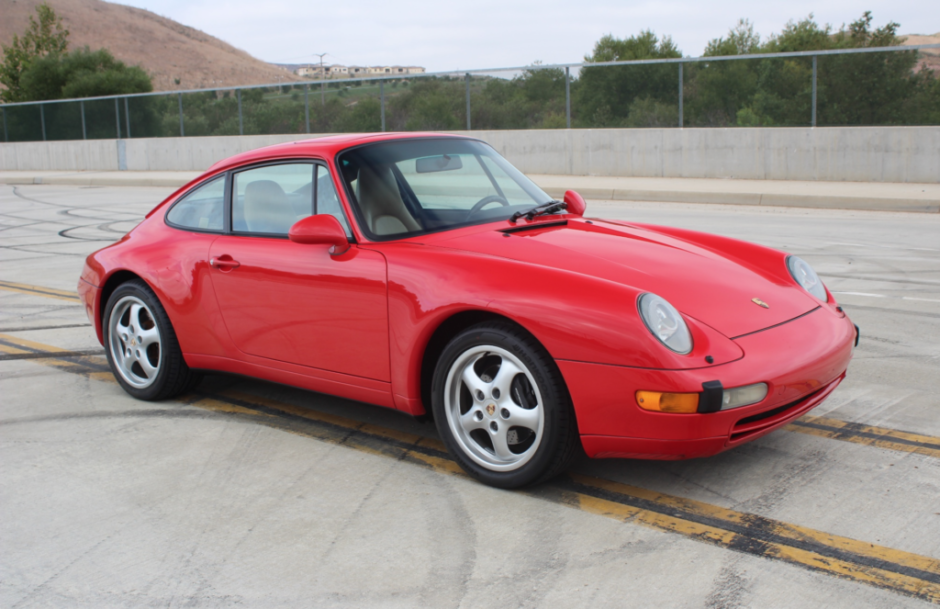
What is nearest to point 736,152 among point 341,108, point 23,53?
point 341,108

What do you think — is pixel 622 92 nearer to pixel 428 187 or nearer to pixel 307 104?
pixel 307 104

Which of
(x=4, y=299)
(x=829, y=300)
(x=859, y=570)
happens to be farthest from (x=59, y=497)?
(x=4, y=299)

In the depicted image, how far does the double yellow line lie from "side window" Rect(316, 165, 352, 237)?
3.53ft

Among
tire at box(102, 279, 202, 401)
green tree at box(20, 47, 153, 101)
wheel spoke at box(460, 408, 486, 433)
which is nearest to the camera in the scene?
wheel spoke at box(460, 408, 486, 433)

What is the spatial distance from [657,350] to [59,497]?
2.51 metres

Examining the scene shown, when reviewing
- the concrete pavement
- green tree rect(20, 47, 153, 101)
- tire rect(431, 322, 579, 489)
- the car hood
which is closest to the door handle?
the car hood

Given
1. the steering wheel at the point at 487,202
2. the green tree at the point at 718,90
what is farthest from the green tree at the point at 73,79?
the steering wheel at the point at 487,202

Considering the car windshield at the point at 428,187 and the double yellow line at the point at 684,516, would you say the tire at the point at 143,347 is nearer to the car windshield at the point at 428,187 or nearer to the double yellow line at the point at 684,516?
the double yellow line at the point at 684,516

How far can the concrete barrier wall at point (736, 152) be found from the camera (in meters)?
15.9

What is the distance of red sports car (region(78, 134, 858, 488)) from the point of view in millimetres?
3258

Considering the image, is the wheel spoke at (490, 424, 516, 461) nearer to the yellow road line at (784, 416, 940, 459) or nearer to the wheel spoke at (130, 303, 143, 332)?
the yellow road line at (784, 416, 940, 459)

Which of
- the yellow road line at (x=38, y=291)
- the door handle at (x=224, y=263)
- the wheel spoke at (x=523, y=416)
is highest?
the door handle at (x=224, y=263)

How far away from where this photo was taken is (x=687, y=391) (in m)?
3.13

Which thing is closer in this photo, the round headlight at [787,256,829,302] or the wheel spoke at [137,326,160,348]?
the round headlight at [787,256,829,302]
